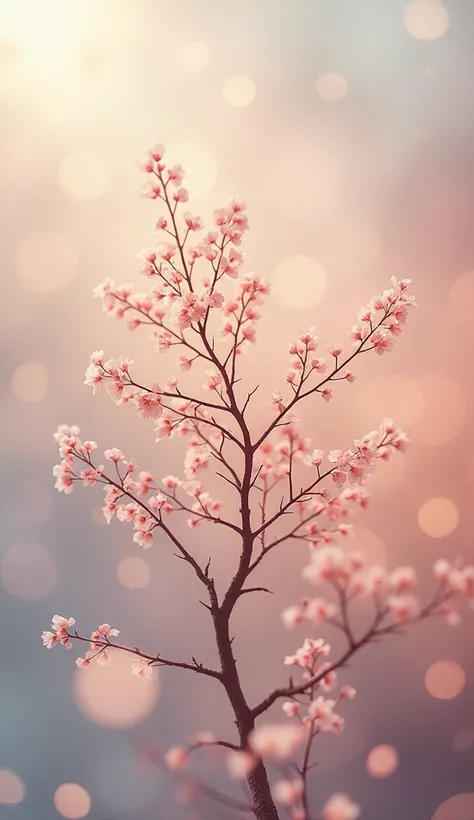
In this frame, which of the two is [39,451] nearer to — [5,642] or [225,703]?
[5,642]

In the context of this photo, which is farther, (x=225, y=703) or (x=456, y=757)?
(x=225, y=703)

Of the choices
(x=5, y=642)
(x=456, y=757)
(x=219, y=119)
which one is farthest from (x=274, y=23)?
(x=456, y=757)

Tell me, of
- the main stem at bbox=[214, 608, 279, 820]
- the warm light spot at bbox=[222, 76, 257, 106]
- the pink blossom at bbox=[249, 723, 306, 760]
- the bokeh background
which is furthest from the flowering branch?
the warm light spot at bbox=[222, 76, 257, 106]

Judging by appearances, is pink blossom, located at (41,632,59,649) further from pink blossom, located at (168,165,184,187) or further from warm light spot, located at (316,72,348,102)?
warm light spot, located at (316,72,348,102)

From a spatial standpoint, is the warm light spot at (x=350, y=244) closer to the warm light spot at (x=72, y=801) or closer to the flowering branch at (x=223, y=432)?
the flowering branch at (x=223, y=432)

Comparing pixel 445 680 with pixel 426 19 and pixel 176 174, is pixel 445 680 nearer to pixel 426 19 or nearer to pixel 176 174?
pixel 176 174
